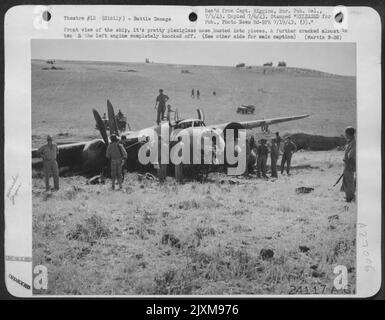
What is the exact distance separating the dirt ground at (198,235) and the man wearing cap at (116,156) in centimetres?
11

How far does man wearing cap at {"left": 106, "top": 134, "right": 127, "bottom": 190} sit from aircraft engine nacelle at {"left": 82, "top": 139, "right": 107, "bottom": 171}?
63 mm

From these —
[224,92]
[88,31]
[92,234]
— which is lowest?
[92,234]

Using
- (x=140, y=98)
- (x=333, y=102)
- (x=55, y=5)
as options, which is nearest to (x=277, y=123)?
(x=333, y=102)

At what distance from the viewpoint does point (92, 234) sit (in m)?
4.46

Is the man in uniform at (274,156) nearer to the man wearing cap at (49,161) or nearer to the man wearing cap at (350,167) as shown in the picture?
the man wearing cap at (350,167)

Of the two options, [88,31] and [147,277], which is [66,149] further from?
[147,277]

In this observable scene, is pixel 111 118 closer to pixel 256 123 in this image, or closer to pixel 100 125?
pixel 100 125

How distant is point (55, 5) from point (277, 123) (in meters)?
2.30

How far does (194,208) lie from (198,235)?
0.25 meters

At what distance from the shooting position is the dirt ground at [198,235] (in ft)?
14.5

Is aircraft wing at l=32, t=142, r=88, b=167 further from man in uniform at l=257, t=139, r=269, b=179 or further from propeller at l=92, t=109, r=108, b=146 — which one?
man in uniform at l=257, t=139, r=269, b=179

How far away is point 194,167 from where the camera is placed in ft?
15.1

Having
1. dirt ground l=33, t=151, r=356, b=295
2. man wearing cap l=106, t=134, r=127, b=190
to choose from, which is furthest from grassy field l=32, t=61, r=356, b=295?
man wearing cap l=106, t=134, r=127, b=190

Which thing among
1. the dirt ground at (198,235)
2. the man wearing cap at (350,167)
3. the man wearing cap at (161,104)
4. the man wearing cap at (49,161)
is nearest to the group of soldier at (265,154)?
the dirt ground at (198,235)
